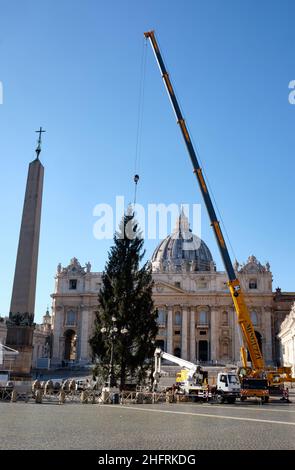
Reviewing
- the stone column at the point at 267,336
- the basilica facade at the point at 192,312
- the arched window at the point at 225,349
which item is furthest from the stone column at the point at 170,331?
the stone column at the point at 267,336

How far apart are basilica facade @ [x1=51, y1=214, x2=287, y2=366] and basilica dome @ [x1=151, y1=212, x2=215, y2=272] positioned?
1600cm

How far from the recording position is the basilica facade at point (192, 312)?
78062 millimetres

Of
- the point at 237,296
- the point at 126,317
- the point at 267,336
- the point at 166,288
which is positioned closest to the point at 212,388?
the point at 237,296

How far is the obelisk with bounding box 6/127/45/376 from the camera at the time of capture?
71.5ft

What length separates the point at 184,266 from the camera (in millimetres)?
83250

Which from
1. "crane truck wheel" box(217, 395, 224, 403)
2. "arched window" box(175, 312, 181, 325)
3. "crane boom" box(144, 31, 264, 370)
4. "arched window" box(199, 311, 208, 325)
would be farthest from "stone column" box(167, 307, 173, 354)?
"crane boom" box(144, 31, 264, 370)

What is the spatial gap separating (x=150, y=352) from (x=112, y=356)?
3.27 metres

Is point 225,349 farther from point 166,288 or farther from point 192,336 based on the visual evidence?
point 166,288

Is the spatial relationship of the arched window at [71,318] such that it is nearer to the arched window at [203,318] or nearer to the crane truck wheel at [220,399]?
the arched window at [203,318]

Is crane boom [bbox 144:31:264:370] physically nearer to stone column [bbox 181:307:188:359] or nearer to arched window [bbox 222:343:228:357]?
stone column [bbox 181:307:188:359]

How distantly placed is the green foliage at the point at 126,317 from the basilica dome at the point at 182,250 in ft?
226

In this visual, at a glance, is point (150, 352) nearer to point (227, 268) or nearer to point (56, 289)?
point (227, 268)

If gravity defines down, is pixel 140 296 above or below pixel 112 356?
above
